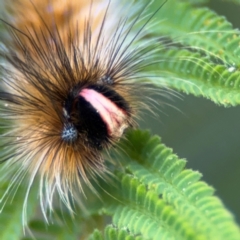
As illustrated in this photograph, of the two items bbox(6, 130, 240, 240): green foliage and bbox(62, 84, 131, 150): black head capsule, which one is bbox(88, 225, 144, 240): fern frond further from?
bbox(62, 84, 131, 150): black head capsule

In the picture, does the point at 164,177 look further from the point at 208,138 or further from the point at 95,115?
the point at 208,138

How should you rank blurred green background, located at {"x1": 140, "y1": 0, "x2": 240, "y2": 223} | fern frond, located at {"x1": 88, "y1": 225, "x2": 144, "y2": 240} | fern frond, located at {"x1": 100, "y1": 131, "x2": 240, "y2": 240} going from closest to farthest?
1. fern frond, located at {"x1": 100, "y1": 131, "x2": 240, "y2": 240}
2. fern frond, located at {"x1": 88, "y1": 225, "x2": 144, "y2": 240}
3. blurred green background, located at {"x1": 140, "y1": 0, "x2": 240, "y2": 223}

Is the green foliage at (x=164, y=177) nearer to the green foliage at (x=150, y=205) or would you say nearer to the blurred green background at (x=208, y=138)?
the green foliage at (x=150, y=205)

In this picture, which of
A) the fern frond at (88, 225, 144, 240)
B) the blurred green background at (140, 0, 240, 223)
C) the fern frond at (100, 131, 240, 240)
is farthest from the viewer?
the blurred green background at (140, 0, 240, 223)

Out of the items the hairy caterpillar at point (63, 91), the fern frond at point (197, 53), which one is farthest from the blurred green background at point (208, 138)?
the hairy caterpillar at point (63, 91)

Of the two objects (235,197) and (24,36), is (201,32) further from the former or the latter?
(235,197)

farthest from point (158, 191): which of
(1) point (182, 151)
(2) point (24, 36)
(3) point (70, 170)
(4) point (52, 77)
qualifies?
(1) point (182, 151)

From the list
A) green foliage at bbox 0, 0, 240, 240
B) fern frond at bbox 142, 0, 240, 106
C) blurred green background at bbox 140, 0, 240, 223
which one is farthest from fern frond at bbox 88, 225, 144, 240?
blurred green background at bbox 140, 0, 240, 223
